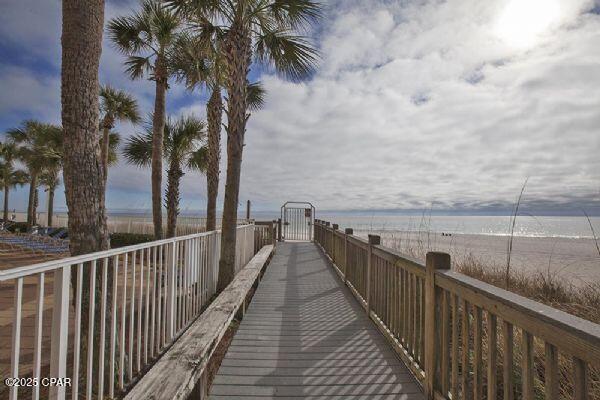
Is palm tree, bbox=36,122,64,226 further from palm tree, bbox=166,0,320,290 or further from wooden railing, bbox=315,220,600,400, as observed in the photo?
wooden railing, bbox=315,220,600,400

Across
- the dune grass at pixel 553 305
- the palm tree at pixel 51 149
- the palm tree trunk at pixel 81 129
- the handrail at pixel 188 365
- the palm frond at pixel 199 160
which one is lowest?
the dune grass at pixel 553 305

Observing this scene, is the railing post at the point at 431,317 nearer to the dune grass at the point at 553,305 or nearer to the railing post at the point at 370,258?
the dune grass at the point at 553,305

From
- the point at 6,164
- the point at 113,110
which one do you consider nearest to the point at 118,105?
the point at 113,110

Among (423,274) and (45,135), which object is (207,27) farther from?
(45,135)

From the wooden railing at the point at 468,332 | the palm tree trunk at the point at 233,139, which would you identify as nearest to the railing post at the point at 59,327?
the wooden railing at the point at 468,332

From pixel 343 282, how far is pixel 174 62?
25.4 ft

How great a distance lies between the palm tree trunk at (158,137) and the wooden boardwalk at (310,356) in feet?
18.6

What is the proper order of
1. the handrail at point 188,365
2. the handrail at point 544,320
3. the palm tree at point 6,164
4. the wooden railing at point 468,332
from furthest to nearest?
1. the palm tree at point 6,164
2. the handrail at point 188,365
3. the wooden railing at point 468,332
4. the handrail at point 544,320

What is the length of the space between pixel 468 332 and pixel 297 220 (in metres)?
15.2

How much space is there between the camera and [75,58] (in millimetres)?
2854

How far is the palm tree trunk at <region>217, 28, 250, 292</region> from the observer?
224 inches

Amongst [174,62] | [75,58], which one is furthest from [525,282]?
[174,62]

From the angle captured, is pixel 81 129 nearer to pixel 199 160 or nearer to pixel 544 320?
pixel 544 320

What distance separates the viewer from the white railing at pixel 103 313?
1.75 m
